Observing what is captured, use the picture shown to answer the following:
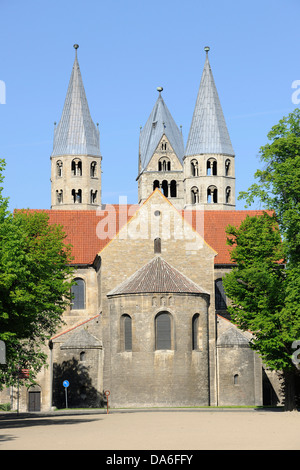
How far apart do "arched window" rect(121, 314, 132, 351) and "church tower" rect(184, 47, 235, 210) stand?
35.2 meters

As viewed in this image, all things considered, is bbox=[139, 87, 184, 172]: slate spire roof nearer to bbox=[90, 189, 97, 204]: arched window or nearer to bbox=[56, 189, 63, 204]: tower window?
bbox=[90, 189, 97, 204]: arched window

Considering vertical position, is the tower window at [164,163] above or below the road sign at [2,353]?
above

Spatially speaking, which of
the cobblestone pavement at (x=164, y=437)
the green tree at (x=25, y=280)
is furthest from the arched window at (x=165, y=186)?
the cobblestone pavement at (x=164, y=437)

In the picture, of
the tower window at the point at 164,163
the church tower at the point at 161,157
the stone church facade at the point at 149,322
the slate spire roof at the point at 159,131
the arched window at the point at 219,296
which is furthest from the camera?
the slate spire roof at the point at 159,131

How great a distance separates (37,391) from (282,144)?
108 ft

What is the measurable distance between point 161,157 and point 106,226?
32056 millimetres

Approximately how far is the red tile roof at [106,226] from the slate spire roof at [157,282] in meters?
8.73

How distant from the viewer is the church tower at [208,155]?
9206cm

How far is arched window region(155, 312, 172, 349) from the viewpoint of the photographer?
56728mm

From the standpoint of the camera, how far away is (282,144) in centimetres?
4319

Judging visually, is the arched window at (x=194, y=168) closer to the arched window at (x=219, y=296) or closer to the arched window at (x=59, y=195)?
the arched window at (x=59, y=195)

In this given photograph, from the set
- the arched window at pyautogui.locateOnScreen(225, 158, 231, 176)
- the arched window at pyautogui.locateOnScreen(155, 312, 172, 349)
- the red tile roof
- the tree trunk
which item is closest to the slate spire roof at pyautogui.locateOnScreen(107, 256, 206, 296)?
the arched window at pyautogui.locateOnScreen(155, 312, 172, 349)
